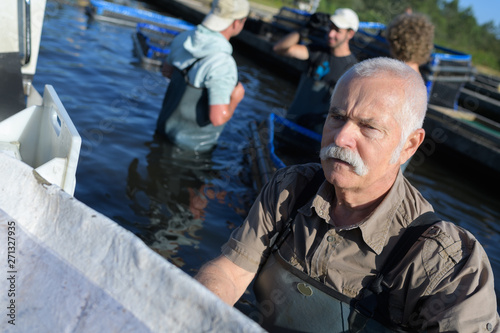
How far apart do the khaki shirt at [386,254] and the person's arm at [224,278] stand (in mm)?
38

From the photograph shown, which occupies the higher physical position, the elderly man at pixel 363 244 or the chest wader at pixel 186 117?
the elderly man at pixel 363 244

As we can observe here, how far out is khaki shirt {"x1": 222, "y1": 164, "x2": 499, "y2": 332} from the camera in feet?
6.03

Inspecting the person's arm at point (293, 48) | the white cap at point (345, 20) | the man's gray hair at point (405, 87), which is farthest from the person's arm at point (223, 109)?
the man's gray hair at point (405, 87)

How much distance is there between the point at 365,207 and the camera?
2.21m

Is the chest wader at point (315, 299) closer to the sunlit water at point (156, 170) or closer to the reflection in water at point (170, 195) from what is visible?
the sunlit water at point (156, 170)

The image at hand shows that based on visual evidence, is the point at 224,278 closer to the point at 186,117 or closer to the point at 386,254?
the point at 386,254

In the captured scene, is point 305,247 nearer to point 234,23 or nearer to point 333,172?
point 333,172

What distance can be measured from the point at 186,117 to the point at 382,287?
3.72m

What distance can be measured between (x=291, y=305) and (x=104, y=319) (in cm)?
100

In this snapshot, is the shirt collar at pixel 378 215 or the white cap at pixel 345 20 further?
the white cap at pixel 345 20

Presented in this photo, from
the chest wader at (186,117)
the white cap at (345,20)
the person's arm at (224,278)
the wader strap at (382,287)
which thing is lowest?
the chest wader at (186,117)

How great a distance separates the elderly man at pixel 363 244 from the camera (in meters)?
1.90

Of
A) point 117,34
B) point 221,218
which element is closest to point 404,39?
point 221,218

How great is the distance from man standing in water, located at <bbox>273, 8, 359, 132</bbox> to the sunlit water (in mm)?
1100
